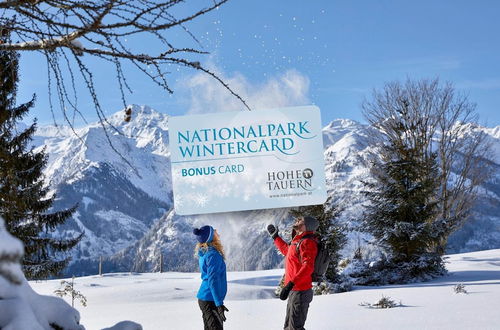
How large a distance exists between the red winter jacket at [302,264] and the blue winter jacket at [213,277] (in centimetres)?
68

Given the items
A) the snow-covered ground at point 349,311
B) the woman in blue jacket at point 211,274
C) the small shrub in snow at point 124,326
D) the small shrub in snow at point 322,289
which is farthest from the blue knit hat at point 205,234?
the small shrub in snow at point 322,289

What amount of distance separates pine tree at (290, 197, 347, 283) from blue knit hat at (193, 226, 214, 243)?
352 inches

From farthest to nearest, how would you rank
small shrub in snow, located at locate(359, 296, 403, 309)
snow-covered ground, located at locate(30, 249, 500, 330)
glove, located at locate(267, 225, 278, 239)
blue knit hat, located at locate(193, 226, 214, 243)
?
small shrub in snow, located at locate(359, 296, 403, 309) < snow-covered ground, located at locate(30, 249, 500, 330) < glove, located at locate(267, 225, 278, 239) < blue knit hat, located at locate(193, 226, 214, 243)

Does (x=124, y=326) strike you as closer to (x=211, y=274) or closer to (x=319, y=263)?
(x=211, y=274)

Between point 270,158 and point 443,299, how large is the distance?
991 cm

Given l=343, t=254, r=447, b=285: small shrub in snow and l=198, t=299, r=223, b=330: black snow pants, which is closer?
l=198, t=299, r=223, b=330: black snow pants

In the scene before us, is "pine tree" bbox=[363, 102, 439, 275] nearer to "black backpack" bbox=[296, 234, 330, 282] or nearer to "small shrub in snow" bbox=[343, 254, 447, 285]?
"small shrub in snow" bbox=[343, 254, 447, 285]

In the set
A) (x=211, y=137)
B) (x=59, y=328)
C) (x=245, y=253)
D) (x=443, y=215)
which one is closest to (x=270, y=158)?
(x=211, y=137)

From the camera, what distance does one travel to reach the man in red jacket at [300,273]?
5.30 m

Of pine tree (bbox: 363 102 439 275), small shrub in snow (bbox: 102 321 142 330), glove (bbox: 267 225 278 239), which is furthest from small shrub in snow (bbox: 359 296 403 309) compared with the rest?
pine tree (bbox: 363 102 439 275)

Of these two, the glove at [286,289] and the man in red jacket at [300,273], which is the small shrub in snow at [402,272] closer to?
the man in red jacket at [300,273]

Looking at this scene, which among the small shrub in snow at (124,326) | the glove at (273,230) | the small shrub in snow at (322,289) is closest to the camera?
the small shrub in snow at (124,326)

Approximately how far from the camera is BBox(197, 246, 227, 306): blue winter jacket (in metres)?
5.37

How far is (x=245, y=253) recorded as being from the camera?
540 ft
